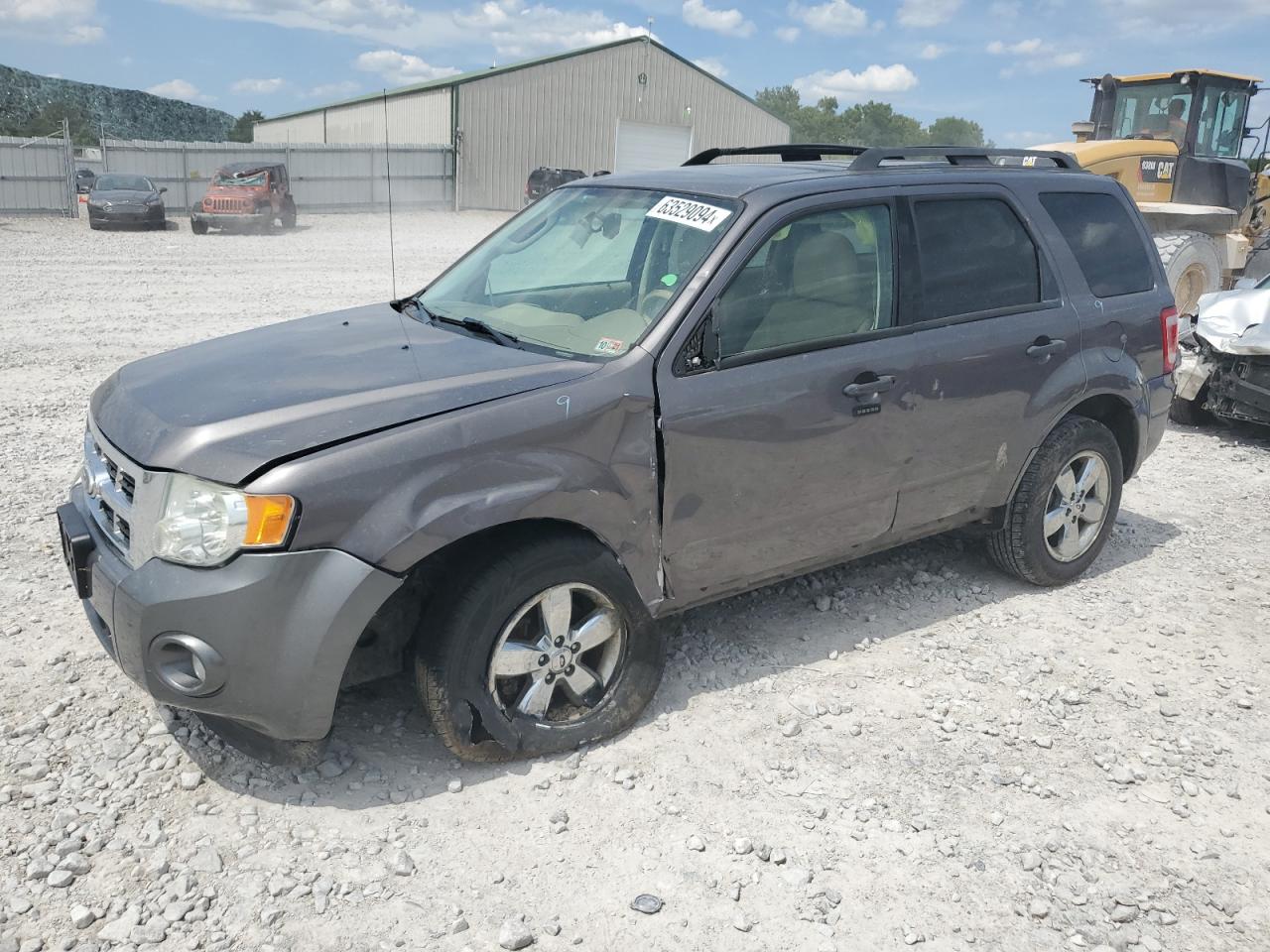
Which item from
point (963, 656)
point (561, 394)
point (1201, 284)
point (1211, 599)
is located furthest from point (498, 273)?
point (1201, 284)

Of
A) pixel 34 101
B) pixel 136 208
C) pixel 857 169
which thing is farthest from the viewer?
pixel 34 101

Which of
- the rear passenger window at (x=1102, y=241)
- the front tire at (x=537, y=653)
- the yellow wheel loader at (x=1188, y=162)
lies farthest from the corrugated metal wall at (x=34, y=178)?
the front tire at (x=537, y=653)

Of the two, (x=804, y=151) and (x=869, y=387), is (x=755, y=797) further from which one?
(x=804, y=151)

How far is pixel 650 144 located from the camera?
39.9 m

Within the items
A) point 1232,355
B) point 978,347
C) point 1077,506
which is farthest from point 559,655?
point 1232,355

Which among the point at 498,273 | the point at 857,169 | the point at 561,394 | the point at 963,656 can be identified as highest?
the point at 857,169

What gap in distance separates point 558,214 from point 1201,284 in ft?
31.8

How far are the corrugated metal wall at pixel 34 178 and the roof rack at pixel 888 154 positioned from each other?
2881 centimetres

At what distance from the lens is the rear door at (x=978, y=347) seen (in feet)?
13.9

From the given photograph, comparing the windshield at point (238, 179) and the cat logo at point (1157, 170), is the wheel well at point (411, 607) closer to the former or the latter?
the cat logo at point (1157, 170)

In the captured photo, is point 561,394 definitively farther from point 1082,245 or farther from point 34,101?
point 34,101

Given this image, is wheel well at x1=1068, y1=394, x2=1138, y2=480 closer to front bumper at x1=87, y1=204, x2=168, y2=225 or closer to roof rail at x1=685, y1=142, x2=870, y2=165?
roof rail at x1=685, y1=142, x2=870, y2=165

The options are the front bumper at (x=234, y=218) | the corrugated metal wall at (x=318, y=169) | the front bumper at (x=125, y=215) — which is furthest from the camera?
the corrugated metal wall at (x=318, y=169)

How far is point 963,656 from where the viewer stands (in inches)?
173
